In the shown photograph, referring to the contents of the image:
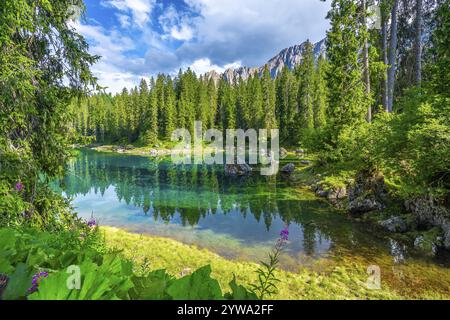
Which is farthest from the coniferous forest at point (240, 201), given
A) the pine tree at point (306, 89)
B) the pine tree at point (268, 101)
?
the pine tree at point (268, 101)

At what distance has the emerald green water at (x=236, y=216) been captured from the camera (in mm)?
10789

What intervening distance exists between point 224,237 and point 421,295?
25.3 feet

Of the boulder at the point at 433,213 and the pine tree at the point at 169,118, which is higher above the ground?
the pine tree at the point at 169,118

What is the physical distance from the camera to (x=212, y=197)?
20.7 m

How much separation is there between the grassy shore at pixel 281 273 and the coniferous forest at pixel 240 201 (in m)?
0.07

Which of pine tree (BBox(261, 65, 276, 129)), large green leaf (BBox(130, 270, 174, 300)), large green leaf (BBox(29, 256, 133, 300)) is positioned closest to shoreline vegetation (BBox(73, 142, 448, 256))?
large green leaf (BBox(130, 270, 174, 300))

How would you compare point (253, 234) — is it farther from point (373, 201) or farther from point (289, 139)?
point (289, 139)

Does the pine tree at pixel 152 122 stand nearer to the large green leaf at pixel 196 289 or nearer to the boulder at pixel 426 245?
the boulder at pixel 426 245

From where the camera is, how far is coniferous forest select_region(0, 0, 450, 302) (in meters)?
2.01

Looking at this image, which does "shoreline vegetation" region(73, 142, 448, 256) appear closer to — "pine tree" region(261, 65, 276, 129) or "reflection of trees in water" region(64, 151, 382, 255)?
"reflection of trees in water" region(64, 151, 382, 255)

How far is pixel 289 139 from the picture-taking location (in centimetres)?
5625

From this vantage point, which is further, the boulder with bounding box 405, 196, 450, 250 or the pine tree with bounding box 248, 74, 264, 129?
the pine tree with bounding box 248, 74, 264, 129

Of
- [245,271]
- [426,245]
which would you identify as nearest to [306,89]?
[426,245]
